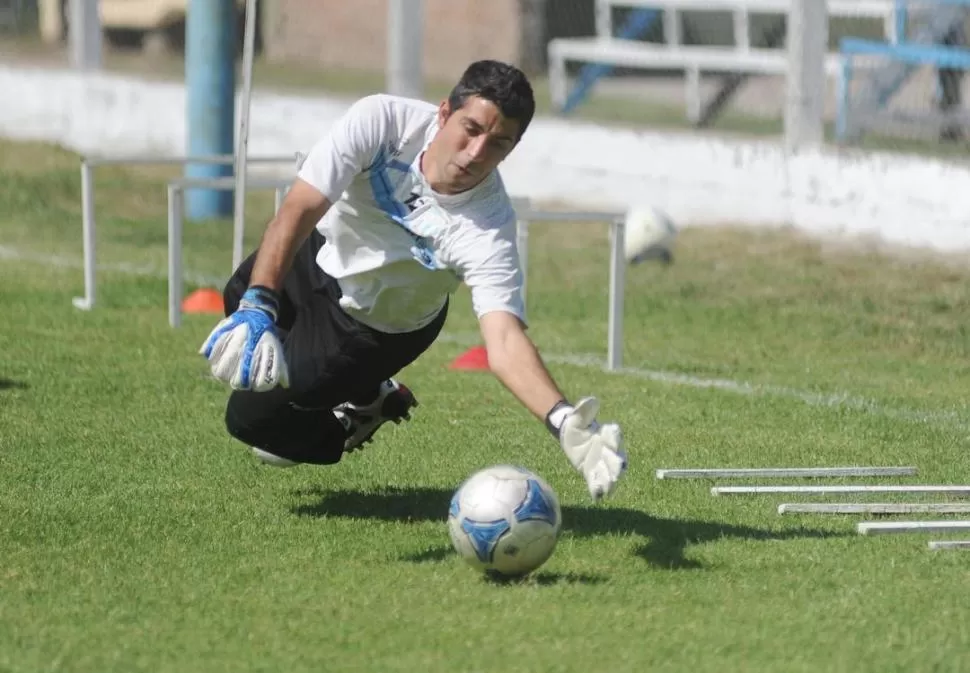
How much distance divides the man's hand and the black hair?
1042 millimetres

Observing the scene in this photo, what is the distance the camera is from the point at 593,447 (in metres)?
5.42

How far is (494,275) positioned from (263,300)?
30.1 inches

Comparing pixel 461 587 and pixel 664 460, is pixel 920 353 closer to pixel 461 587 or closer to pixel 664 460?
pixel 664 460

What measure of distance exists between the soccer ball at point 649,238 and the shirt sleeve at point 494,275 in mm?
7304

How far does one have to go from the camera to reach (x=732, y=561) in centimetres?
596

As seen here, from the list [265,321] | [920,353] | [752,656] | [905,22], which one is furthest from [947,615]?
[905,22]

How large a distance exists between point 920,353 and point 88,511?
5.67 meters

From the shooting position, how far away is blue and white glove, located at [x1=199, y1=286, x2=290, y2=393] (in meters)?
5.68

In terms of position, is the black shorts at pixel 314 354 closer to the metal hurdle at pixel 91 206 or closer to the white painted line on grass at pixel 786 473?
the white painted line on grass at pixel 786 473

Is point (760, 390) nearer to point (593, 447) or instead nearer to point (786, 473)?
point (786, 473)

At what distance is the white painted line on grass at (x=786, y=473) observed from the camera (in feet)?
23.6

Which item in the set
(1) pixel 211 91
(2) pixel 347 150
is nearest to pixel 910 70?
(1) pixel 211 91

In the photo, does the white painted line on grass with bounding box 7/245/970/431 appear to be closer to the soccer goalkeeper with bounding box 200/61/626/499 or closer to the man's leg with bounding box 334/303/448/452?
the man's leg with bounding box 334/303/448/452

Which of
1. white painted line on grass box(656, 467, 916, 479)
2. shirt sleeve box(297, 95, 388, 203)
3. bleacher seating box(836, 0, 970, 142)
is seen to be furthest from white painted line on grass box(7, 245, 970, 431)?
bleacher seating box(836, 0, 970, 142)
